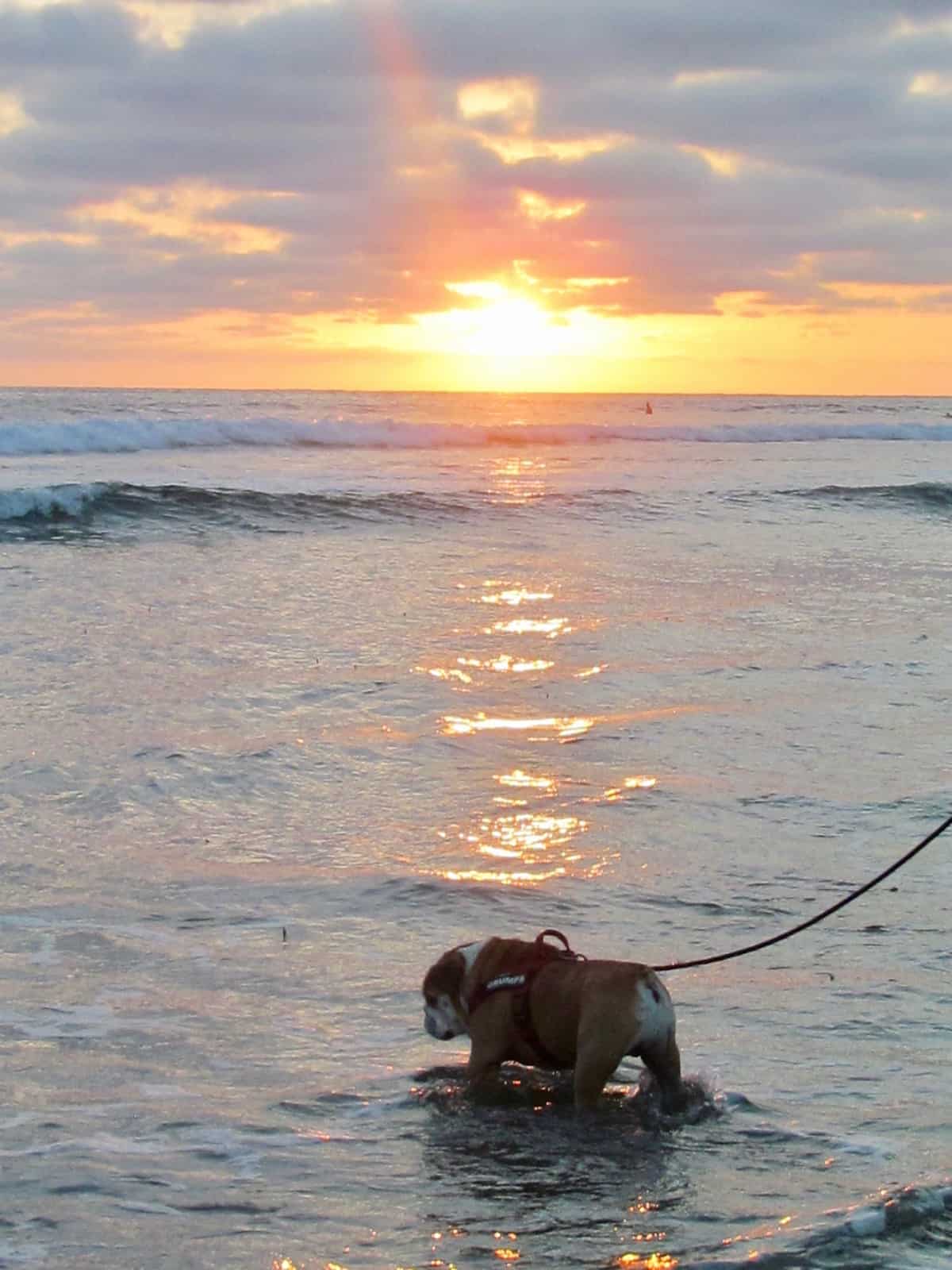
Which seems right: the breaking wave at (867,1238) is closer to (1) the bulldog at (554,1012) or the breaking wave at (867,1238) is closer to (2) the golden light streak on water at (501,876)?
(1) the bulldog at (554,1012)

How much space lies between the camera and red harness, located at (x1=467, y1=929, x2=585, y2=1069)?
4.86m

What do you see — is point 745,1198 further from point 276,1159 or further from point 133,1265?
point 133,1265

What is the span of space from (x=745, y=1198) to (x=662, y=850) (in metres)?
3.33

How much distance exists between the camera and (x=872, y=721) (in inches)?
416

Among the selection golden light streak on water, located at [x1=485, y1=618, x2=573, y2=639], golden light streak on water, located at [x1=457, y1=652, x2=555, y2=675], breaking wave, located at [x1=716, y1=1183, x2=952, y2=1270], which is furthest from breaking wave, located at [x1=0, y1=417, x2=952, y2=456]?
breaking wave, located at [x1=716, y1=1183, x2=952, y2=1270]

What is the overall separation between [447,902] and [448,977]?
67.9 inches

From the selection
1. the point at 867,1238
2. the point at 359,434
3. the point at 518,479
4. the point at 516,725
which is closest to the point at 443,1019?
the point at 867,1238

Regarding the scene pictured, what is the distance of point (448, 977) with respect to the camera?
16.7 ft

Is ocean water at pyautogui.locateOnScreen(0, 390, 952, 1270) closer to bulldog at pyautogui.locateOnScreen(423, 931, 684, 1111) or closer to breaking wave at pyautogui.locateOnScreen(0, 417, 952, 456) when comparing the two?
bulldog at pyautogui.locateOnScreen(423, 931, 684, 1111)

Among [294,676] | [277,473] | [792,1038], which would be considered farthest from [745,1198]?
[277,473]

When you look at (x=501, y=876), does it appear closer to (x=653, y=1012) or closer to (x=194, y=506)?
(x=653, y=1012)

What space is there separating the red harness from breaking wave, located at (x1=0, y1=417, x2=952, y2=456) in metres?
34.7

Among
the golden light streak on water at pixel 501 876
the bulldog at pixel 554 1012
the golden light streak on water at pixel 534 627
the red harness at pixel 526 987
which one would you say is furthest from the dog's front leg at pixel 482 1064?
the golden light streak on water at pixel 534 627

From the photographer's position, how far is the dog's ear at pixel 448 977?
5.07m
